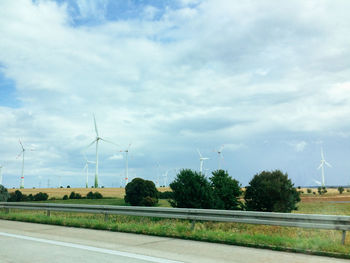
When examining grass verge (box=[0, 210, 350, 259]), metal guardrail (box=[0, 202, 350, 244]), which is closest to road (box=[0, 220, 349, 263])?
grass verge (box=[0, 210, 350, 259])

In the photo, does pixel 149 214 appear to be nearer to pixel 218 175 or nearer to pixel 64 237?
pixel 64 237

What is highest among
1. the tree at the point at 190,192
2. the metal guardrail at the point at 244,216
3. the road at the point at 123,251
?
the tree at the point at 190,192

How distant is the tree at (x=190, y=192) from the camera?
65.9 ft

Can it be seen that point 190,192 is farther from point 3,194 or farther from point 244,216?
point 3,194

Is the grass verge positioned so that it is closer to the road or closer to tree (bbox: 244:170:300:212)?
the road

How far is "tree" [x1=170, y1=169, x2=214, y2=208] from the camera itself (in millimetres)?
20078

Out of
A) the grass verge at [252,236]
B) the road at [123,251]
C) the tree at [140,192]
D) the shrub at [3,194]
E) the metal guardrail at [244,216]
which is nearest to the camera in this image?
the road at [123,251]

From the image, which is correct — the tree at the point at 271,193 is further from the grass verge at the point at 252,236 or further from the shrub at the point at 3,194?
the shrub at the point at 3,194

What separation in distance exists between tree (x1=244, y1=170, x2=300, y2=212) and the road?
544 inches

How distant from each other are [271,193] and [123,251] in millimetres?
16553

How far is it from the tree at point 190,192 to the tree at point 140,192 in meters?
23.9

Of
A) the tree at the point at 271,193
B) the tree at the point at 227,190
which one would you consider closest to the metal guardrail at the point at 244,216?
the tree at the point at 227,190

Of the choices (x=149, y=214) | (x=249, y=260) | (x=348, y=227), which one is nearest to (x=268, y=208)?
(x=149, y=214)

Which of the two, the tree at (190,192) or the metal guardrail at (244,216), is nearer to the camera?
the metal guardrail at (244,216)
